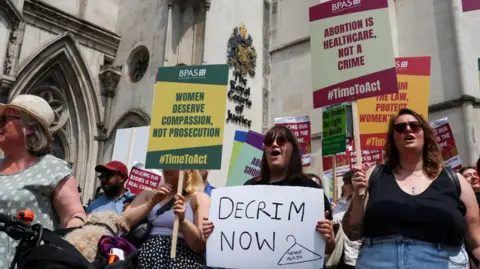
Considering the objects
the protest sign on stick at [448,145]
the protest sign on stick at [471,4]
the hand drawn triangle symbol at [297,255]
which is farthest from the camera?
the protest sign on stick at [471,4]

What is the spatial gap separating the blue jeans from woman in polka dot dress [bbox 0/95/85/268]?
5.33 feet

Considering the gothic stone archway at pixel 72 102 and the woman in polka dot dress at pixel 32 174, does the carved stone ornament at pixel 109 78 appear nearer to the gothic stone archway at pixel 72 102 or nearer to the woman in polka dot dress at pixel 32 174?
the gothic stone archway at pixel 72 102

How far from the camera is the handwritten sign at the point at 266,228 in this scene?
258cm

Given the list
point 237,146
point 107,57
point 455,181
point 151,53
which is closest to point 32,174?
point 455,181

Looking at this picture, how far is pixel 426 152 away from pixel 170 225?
1.68m

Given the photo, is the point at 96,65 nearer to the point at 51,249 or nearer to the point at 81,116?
the point at 81,116

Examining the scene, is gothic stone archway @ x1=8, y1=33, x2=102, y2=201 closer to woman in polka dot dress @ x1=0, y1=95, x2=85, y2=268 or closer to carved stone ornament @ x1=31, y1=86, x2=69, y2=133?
carved stone ornament @ x1=31, y1=86, x2=69, y2=133

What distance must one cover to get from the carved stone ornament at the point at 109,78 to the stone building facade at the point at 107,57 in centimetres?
3

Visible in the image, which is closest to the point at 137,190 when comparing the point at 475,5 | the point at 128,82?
the point at 475,5

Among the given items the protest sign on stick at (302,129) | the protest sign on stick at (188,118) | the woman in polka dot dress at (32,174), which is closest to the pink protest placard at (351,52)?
the protest sign on stick at (188,118)

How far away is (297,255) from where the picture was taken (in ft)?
8.44

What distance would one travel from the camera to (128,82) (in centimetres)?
1410

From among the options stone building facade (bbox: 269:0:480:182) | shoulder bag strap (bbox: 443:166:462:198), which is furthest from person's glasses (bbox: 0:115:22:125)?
stone building facade (bbox: 269:0:480:182)

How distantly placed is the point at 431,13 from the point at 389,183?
10.6 m
